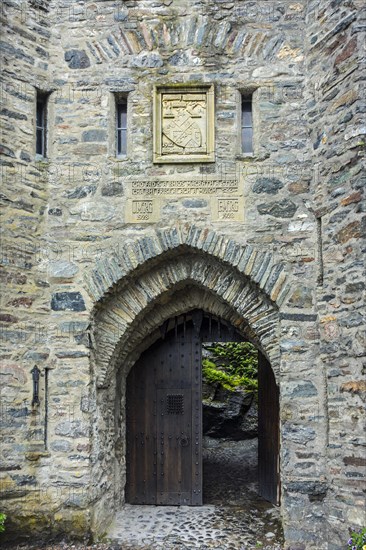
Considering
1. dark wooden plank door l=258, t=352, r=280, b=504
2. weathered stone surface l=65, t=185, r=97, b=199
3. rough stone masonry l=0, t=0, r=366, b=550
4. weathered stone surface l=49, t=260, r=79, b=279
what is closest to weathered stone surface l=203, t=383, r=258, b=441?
dark wooden plank door l=258, t=352, r=280, b=504

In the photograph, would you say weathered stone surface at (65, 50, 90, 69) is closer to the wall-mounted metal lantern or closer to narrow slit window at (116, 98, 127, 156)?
narrow slit window at (116, 98, 127, 156)

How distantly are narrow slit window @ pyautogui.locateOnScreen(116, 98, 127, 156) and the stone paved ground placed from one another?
3782 millimetres

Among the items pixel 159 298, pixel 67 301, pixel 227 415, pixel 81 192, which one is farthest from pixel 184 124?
pixel 227 415

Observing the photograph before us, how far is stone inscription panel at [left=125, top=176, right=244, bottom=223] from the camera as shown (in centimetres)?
593

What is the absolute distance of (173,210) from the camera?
5.98m

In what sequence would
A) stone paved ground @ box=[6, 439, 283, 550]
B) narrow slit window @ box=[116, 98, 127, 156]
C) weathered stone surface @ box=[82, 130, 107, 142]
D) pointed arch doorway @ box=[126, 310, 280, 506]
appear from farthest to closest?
pointed arch doorway @ box=[126, 310, 280, 506] → narrow slit window @ box=[116, 98, 127, 156] → weathered stone surface @ box=[82, 130, 107, 142] → stone paved ground @ box=[6, 439, 283, 550]

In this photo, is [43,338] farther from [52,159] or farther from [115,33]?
[115,33]

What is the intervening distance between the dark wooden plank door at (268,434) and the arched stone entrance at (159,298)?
0.93 meters

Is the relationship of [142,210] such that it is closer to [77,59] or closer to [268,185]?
[268,185]

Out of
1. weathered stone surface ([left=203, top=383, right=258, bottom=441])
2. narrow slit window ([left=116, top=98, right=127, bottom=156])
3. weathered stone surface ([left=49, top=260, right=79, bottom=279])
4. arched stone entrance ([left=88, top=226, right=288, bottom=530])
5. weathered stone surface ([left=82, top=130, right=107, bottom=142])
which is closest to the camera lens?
arched stone entrance ([left=88, top=226, right=288, bottom=530])

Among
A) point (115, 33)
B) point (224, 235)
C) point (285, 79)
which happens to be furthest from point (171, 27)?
point (224, 235)

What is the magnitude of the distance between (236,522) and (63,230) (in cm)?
351

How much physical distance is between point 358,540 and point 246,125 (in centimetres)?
387

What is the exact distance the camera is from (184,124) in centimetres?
606
